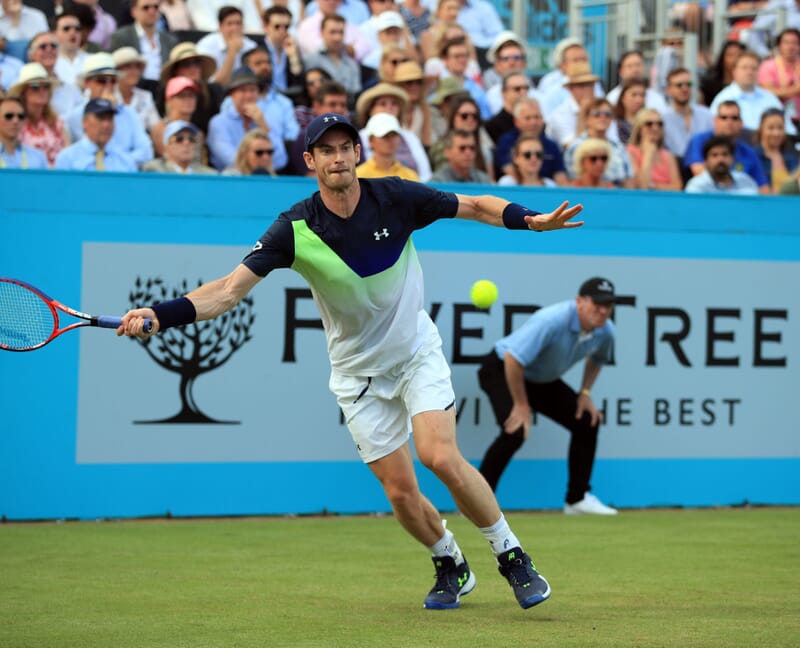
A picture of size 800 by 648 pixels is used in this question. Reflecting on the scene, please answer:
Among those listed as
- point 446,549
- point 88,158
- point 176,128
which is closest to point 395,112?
point 176,128

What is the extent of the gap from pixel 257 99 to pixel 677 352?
3.93 m

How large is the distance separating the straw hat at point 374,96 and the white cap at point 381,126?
0.75 m

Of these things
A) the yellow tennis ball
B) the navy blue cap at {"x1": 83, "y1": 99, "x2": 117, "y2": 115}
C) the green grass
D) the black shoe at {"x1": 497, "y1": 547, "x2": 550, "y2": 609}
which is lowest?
the green grass

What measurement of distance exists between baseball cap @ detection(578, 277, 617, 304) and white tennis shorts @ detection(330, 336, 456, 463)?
144 inches

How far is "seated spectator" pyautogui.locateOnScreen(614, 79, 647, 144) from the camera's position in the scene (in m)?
13.2

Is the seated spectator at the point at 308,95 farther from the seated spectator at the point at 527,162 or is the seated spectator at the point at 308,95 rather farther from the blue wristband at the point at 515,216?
the blue wristband at the point at 515,216

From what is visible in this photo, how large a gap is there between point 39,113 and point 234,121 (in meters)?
1.55

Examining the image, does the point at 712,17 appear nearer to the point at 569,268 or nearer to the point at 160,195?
the point at 569,268

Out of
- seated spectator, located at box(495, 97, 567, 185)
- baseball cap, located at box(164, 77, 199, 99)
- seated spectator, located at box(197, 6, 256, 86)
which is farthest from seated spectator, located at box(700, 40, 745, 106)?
baseball cap, located at box(164, 77, 199, 99)

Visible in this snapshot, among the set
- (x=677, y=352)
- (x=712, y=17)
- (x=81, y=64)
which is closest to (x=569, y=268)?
(x=677, y=352)

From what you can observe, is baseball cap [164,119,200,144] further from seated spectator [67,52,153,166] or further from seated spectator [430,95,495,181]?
seated spectator [430,95,495,181]

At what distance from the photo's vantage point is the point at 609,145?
Answer: 11875 mm

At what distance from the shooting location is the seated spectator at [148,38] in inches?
479

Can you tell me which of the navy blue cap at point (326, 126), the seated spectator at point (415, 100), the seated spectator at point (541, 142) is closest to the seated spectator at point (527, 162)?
the seated spectator at point (541, 142)
